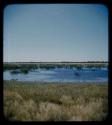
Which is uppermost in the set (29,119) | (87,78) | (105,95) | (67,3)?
(67,3)

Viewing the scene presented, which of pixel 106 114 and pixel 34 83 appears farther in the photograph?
pixel 34 83

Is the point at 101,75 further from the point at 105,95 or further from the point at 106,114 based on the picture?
the point at 106,114

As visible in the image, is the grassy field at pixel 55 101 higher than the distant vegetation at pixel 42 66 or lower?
lower

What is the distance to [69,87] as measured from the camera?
195 centimetres

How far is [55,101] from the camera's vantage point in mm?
1998

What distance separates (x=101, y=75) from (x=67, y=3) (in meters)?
0.66

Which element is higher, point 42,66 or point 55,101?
point 42,66

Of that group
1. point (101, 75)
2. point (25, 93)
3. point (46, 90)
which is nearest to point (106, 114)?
point (101, 75)

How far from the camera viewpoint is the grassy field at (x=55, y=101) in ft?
6.20

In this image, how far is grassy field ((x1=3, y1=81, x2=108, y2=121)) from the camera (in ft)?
6.20

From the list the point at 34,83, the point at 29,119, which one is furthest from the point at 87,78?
the point at 29,119

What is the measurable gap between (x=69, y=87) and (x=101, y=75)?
11.3 inches

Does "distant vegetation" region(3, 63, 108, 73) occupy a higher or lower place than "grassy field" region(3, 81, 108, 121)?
higher

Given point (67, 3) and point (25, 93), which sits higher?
point (67, 3)
